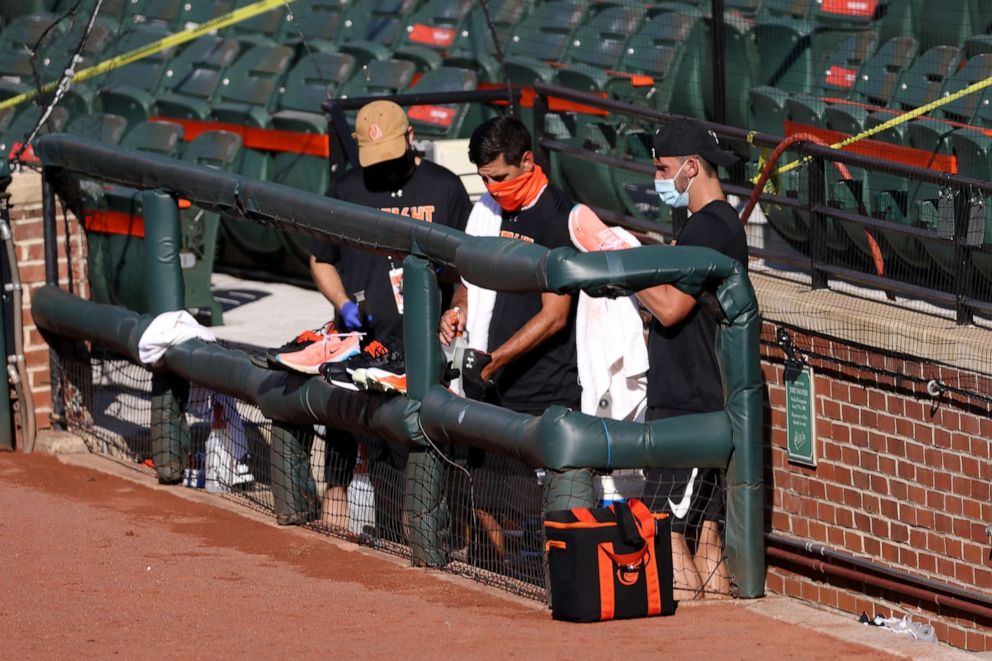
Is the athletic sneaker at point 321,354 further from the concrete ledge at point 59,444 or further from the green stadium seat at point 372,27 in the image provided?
the green stadium seat at point 372,27

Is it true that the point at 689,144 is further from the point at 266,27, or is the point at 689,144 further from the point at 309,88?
the point at 266,27

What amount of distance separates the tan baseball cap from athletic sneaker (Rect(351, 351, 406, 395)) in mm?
1128

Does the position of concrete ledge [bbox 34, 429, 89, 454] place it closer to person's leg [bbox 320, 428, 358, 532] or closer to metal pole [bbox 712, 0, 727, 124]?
person's leg [bbox 320, 428, 358, 532]

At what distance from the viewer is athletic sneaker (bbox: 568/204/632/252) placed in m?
5.97

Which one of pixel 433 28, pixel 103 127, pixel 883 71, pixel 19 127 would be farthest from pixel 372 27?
pixel 883 71

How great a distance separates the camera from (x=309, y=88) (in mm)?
12914

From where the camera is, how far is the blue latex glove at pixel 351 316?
266 inches

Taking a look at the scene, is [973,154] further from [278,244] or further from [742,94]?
[278,244]

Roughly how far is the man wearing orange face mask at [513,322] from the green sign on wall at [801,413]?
173 cm

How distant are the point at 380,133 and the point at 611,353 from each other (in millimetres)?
1532

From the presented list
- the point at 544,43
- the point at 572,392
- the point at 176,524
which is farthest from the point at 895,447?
the point at 544,43

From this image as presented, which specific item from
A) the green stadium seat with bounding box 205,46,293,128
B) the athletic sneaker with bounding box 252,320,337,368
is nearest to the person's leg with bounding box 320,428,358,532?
the athletic sneaker with bounding box 252,320,337,368

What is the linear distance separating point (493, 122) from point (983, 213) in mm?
2253

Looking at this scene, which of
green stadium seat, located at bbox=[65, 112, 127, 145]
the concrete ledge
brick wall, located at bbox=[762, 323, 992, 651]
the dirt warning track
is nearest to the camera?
the dirt warning track
